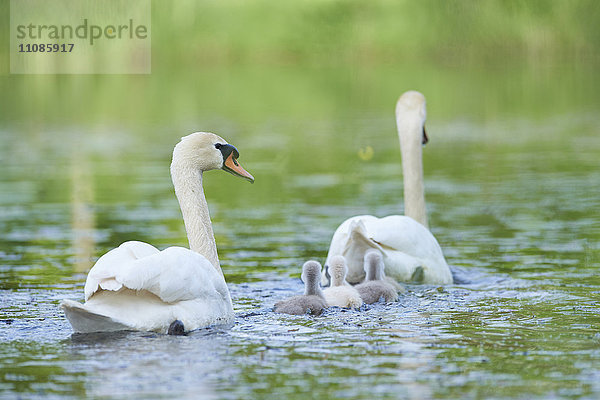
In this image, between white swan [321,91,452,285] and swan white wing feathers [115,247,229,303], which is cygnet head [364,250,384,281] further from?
swan white wing feathers [115,247,229,303]

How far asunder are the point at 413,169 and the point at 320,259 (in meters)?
1.33

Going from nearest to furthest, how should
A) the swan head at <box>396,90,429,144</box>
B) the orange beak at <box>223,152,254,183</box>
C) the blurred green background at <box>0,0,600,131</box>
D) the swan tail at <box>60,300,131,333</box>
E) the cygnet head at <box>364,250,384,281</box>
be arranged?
the swan tail at <box>60,300,131,333</box> < the orange beak at <box>223,152,254,183</box> < the cygnet head at <box>364,250,384,281</box> < the swan head at <box>396,90,429,144</box> < the blurred green background at <box>0,0,600,131</box>

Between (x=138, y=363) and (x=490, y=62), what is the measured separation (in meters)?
52.1

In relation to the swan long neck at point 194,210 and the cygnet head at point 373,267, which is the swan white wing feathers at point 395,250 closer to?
the cygnet head at point 373,267

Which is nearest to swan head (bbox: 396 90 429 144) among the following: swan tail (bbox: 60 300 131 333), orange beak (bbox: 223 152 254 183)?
orange beak (bbox: 223 152 254 183)

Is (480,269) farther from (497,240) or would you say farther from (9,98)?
(9,98)

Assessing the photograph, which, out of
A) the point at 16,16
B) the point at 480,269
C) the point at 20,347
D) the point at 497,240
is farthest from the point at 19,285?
Result: the point at 16,16

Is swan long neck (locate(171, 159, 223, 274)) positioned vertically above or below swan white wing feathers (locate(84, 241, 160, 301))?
above

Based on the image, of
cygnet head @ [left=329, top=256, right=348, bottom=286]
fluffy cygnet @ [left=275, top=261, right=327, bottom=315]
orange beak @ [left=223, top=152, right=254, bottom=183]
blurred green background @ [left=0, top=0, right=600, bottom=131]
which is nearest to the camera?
fluffy cygnet @ [left=275, top=261, right=327, bottom=315]

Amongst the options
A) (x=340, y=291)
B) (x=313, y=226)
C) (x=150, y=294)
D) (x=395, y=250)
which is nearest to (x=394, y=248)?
(x=395, y=250)

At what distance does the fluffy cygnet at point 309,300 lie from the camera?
29.5ft

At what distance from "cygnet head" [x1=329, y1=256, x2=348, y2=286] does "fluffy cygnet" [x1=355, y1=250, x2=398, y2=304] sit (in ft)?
0.49

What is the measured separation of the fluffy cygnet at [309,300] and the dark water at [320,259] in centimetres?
10

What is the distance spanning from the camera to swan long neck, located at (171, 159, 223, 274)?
927 centimetres
